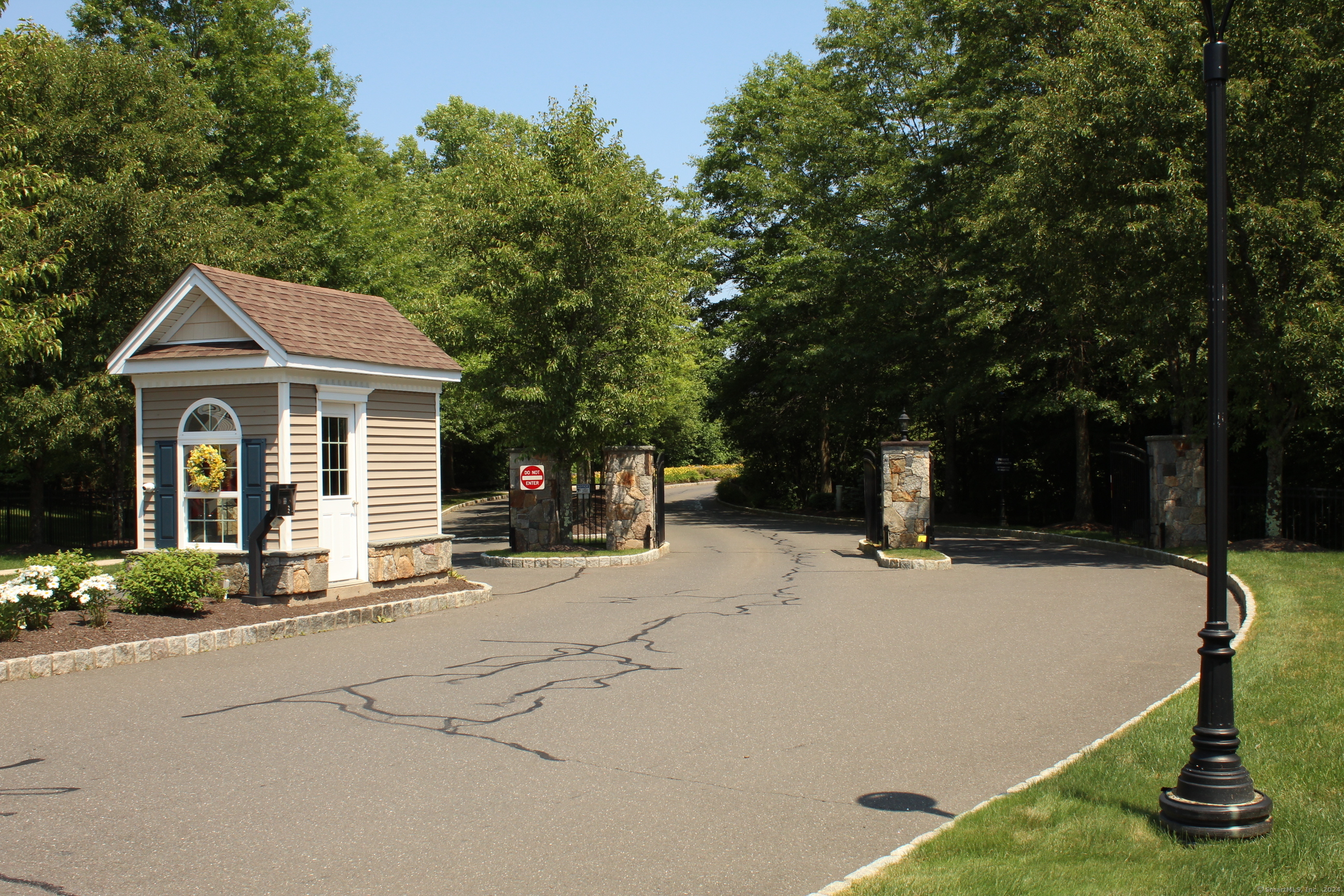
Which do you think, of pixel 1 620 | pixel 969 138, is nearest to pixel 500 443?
pixel 969 138

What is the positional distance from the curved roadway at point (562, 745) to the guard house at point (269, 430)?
6.55 feet

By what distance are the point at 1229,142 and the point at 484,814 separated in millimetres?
18254

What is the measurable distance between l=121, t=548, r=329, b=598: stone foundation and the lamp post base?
11143 millimetres

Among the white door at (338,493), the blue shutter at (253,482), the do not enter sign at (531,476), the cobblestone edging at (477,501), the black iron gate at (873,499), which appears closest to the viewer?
the blue shutter at (253,482)

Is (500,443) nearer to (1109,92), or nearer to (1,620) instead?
(1109,92)

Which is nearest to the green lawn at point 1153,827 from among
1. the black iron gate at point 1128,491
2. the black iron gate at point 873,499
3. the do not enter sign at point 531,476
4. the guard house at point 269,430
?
the guard house at point 269,430

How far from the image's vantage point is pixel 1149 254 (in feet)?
61.4

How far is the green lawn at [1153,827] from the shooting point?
457cm

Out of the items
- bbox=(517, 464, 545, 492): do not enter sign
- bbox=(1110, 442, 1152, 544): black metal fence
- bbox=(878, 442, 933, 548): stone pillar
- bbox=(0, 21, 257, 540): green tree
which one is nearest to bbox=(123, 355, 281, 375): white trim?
bbox=(0, 21, 257, 540): green tree

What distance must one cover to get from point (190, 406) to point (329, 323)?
2.27 meters

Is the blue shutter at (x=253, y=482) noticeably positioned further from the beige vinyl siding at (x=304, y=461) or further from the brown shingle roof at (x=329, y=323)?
the brown shingle roof at (x=329, y=323)

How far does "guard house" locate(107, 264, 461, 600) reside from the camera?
13.4m

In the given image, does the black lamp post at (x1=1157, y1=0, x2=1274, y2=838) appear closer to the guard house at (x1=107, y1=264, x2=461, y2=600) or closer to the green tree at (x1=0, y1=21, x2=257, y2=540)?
the guard house at (x1=107, y1=264, x2=461, y2=600)

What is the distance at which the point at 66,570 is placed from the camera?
11625mm
